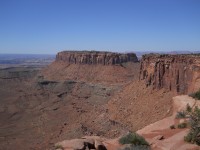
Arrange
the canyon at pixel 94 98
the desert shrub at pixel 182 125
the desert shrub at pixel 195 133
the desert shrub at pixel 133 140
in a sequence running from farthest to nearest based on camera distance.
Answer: the canyon at pixel 94 98, the desert shrub at pixel 182 125, the desert shrub at pixel 133 140, the desert shrub at pixel 195 133

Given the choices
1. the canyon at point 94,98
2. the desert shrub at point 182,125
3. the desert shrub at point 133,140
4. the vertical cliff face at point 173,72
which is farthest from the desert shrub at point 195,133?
the vertical cliff face at point 173,72

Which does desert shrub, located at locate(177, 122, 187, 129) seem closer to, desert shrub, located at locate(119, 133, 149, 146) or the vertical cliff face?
desert shrub, located at locate(119, 133, 149, 146)

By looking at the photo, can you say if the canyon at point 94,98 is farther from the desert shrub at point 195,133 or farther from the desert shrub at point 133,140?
the desert shrub at point 133,140

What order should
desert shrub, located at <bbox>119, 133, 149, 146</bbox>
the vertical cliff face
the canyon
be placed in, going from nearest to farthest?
desert shrub, located at <bbox>119, 133, 149, 146</bbox> < the vertical cliff face < the canyon

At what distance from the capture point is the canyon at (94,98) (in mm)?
42875

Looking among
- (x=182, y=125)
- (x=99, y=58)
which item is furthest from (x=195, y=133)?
(x=99, y=58)

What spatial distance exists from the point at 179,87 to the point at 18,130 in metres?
26.2

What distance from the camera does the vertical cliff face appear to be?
4116 cm

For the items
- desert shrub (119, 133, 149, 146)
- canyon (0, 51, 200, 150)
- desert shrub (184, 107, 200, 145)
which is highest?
desert shrub (184, 107, 200, 145)

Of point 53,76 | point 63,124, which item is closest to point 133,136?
point 63,124

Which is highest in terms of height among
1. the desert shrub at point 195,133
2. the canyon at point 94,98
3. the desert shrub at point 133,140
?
the desert shrub at point 195,133

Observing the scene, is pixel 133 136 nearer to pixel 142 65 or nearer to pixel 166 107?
pixel 166 107

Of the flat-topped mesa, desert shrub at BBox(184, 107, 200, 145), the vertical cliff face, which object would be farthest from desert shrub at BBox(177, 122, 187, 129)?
the flat-topped mesa

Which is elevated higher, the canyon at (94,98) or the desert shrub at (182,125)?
the desert shrub at (182,125)
